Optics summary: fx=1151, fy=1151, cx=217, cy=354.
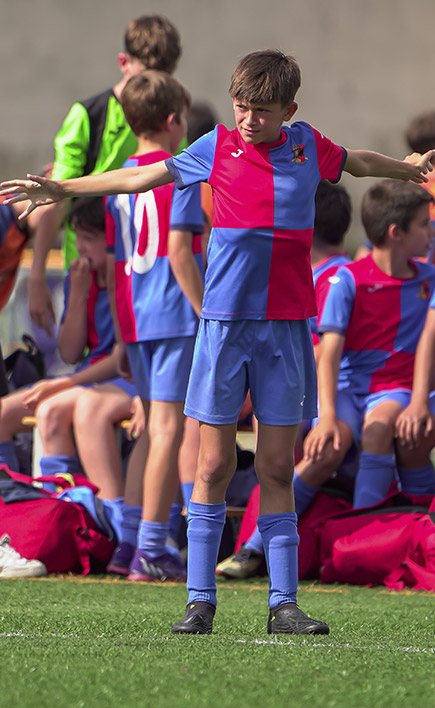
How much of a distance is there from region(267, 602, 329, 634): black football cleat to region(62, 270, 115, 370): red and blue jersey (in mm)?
2856

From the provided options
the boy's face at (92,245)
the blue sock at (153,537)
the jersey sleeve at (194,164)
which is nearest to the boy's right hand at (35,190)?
the jersey sleeve at (194,164)

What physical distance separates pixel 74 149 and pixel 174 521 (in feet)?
6.09

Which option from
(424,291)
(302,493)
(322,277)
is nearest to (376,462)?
(302,493)

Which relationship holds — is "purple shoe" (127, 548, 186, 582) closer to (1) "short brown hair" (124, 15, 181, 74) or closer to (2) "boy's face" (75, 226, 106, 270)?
(2) "boy's face" (75, 226, 106, 270)

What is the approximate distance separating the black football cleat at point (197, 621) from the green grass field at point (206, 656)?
3 centimetres

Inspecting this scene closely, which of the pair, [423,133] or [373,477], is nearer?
[373,477]

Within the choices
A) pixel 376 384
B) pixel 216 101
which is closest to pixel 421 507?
pixel 376 384

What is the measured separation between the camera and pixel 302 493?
4711 mm

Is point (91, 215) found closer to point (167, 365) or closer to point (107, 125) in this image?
point (107, 125)

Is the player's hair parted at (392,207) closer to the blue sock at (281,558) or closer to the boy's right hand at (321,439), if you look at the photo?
the boy's right hand at (321,439)

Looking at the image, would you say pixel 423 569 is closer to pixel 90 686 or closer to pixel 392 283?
pixel 392 283

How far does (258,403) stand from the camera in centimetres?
296

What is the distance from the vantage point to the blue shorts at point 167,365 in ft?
14.5

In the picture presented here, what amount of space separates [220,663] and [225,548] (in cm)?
262
